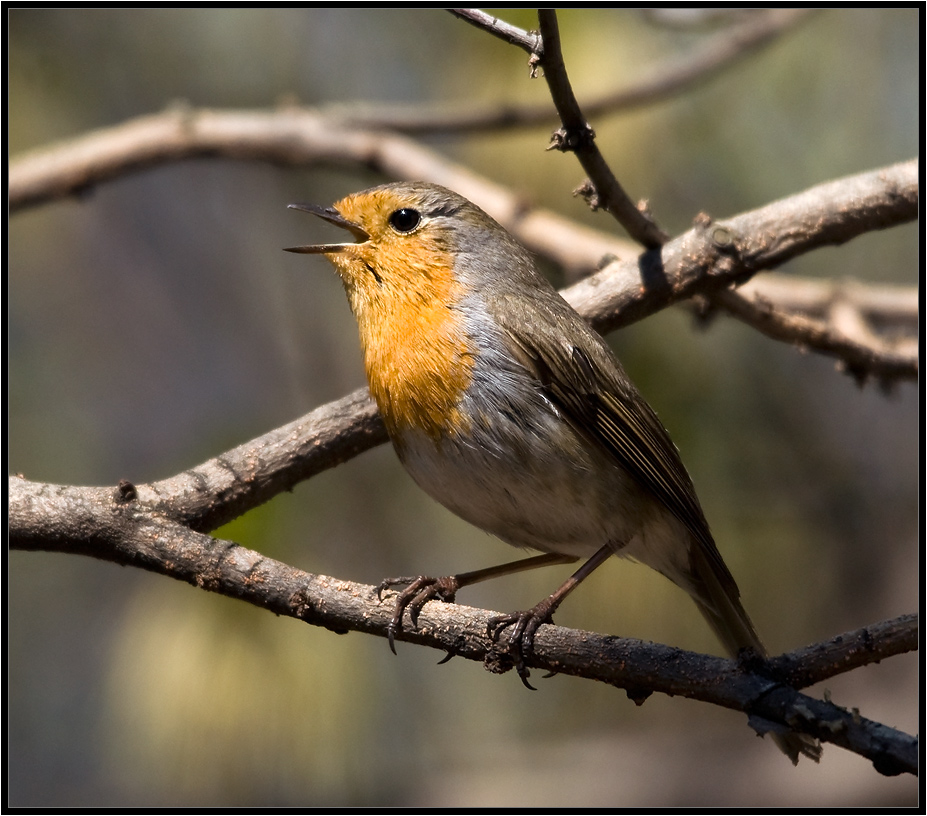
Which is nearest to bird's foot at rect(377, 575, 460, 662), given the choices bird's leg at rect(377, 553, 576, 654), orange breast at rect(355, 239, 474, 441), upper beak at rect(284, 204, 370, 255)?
bird's leg at rect(377, 553, 576, 654)

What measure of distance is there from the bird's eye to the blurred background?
56.6 inches

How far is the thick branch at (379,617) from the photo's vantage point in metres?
1.99

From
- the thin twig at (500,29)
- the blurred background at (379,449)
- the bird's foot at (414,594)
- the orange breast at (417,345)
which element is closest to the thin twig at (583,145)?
the thin twig at (500,29)

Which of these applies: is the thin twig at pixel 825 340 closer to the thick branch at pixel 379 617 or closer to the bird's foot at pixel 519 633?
the bird's foot at pixel 519 633

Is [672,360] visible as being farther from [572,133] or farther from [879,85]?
[572,133]

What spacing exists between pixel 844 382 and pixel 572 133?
484cm

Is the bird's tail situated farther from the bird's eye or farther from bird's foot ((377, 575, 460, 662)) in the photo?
the bird's eye

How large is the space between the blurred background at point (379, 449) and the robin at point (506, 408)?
1.32 metres

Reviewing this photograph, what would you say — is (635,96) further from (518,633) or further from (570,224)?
(518,633)

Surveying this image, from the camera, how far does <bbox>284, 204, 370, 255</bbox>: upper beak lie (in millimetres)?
3193

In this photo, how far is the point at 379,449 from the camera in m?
6.20

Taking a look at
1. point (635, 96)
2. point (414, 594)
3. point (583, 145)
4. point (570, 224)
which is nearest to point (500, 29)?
point (583, 145)

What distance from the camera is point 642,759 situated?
569cm

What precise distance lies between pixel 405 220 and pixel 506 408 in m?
0.91
